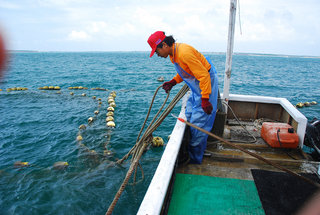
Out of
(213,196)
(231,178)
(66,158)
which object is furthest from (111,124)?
(213,196)

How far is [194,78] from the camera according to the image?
11.0ft

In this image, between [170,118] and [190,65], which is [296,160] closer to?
[190,65]

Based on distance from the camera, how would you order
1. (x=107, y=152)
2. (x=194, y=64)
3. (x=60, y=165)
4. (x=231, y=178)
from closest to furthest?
(x=194, y=64)
(x=231, y=178)
(x=60, y=165)
(x=107, y=152)

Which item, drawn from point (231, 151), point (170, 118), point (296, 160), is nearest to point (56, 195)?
point (231, 151)

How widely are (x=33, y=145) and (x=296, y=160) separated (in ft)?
26.0

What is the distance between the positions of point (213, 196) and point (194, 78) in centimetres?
168

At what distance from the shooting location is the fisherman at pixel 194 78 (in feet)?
9.91

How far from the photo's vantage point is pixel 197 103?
3.49 metres

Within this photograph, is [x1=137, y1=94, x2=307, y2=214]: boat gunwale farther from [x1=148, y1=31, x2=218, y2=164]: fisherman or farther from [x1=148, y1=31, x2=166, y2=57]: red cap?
[x1=148, y1=31, x2=166, y2=57]: red cap

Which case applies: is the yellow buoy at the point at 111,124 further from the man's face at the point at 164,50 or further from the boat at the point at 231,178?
the man's face at the point at 164,50

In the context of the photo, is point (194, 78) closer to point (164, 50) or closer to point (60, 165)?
point (164, 50)

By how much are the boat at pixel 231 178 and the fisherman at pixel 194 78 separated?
239mm

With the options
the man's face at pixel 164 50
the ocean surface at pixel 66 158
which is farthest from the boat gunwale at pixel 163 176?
the ocean surface at pixel 66 158

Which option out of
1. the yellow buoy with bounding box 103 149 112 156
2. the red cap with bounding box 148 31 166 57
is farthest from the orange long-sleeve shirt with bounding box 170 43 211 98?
the yellow buoy with bounding box 103 149 112 156
